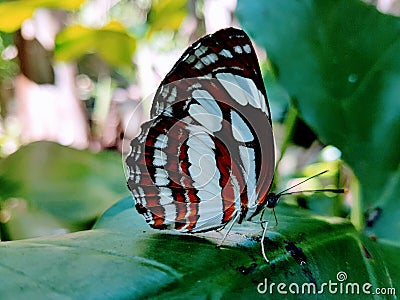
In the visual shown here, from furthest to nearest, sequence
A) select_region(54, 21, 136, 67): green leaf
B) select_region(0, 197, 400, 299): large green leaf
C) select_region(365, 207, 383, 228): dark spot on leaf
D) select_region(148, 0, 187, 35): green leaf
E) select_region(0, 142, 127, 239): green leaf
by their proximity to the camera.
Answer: select_region(148, 0, 187, 35): green leaf → select_region(54, 21, 136, 67): green leaf → select_region(0, 142, 127, 239): green leaf → select_region(365, 207, 383, 228): dark spot on leaf → select_region(0, 197, 400, 299): large green leaf

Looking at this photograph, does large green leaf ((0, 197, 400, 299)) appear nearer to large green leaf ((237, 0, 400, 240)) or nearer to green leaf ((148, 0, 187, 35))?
large green leaf ((237, 0, 400, 240))

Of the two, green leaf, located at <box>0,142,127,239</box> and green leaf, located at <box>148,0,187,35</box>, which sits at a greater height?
green leaf, located at <box>148,0,187,35</box>

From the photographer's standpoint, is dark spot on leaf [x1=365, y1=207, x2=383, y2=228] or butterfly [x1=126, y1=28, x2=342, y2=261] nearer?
butterfly [x1=126, y1=28, x2=342, y2=261]

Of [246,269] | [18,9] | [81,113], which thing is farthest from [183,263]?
[81,113]

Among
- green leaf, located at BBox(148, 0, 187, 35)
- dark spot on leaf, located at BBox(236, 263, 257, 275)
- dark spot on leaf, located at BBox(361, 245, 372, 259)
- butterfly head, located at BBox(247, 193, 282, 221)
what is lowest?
dark spot on leaf, located at BBox(361, 245, 372, 259)

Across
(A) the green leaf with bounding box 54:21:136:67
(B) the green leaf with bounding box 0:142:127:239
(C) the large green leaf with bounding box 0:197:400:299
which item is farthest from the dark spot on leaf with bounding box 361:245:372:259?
(A) the green leaf with bounding box 54:21:136:67

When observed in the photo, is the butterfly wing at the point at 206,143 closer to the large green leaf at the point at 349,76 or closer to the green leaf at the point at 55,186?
the large green leaf at the point at 349,76
